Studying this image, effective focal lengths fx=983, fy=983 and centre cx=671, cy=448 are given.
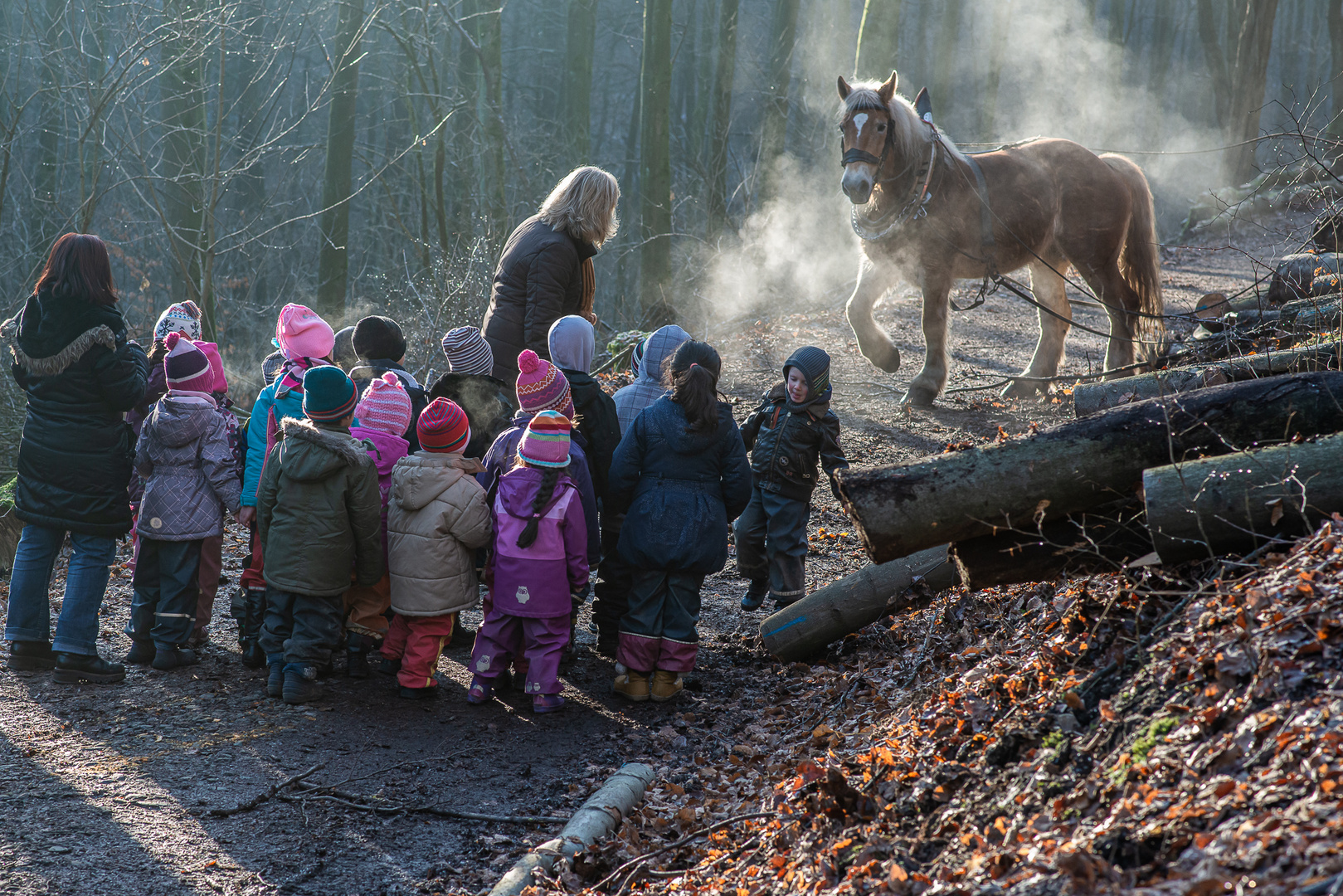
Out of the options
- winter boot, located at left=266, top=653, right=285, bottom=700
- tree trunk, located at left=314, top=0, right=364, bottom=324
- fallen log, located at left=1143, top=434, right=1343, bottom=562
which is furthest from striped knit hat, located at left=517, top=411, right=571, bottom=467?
tree trunk, located at left=314, top=0, right=364, bottom=324

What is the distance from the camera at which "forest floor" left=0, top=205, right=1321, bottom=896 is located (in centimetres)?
298

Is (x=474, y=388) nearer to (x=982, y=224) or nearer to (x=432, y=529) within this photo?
(x=432, y=529)

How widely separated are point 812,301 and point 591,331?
10766 millimetres

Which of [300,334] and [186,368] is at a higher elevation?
[300,334]

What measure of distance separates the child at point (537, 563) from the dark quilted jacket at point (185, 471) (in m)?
1.65

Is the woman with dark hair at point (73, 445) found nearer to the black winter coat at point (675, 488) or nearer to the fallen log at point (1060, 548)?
the black winter coat at point (675, 488)

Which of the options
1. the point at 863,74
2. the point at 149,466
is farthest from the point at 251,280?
the point at 149,466

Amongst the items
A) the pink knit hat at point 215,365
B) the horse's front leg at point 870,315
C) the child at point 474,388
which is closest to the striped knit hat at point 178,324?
the pink knit hat at point 215,365

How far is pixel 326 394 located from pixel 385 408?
0.52 meters

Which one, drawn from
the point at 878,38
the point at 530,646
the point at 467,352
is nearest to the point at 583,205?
the point at 467,352

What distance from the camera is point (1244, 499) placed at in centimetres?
351

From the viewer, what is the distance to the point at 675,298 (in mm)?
15828

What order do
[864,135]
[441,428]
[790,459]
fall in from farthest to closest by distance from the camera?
[864,135] < [790,459] < [441,428]

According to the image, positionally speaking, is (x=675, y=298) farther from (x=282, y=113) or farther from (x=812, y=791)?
(x=282, y=113)
